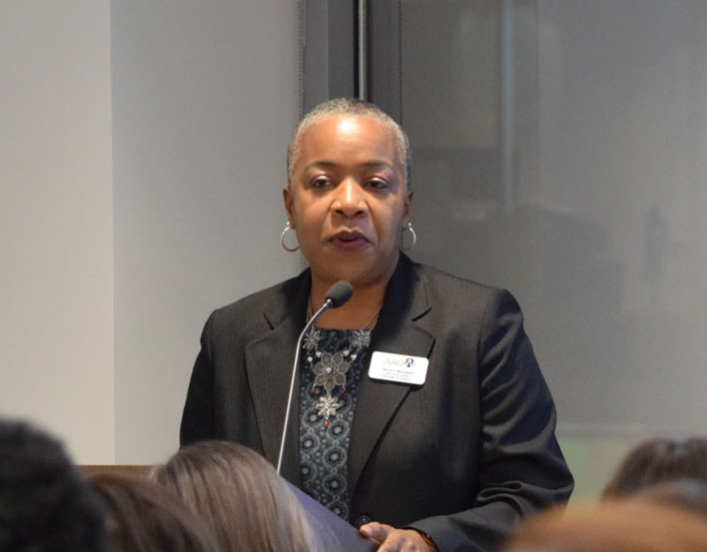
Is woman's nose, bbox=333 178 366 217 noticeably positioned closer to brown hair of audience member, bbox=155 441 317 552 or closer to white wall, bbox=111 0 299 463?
brown hair of audience member, bbox=155 441 317 552

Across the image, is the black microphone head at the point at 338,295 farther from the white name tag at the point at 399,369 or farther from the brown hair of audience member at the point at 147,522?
the brown hair of audience member at the point at 147,522

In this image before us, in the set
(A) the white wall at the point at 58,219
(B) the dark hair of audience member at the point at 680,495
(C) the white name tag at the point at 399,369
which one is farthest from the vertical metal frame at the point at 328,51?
(B) the dark hair of audience member at the point at 680,495

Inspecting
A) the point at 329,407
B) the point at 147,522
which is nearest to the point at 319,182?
the point at 329,407

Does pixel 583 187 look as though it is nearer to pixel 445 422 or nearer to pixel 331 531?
pixel 445 422

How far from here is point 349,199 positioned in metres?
2.50

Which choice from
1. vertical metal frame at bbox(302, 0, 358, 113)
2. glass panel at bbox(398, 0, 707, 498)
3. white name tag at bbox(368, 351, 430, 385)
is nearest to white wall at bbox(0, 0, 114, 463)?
vertical metal frame at bbox(302, 0, 358, 113)

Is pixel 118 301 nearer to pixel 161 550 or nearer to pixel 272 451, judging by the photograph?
pixel 272 451

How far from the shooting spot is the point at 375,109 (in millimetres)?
2613

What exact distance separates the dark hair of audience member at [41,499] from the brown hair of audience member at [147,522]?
0.17m

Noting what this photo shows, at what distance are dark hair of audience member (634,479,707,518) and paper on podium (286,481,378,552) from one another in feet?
1.94

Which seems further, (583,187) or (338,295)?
(583,187)

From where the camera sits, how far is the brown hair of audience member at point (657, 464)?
1.05 meters

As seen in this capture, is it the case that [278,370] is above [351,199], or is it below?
below

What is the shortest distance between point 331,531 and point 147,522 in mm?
841
